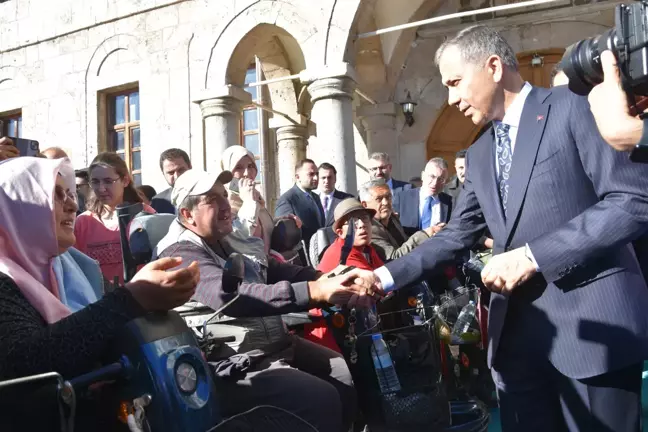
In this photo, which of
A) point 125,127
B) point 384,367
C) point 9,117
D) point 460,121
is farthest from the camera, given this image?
point 9,117

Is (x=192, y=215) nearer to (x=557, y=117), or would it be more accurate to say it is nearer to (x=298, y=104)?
(x=557, y=117)

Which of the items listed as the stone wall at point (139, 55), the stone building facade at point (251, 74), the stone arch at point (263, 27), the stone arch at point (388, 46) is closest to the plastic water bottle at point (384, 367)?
the stone building facade at point (251, 74)

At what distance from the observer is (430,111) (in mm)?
10797

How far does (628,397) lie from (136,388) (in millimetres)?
1591

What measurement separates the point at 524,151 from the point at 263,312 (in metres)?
1.23

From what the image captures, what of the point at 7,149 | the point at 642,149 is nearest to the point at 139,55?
the point at 7,149

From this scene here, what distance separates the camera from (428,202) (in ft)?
21.7

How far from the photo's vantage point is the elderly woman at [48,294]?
171 centimetres

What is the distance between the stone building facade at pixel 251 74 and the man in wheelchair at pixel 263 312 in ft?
18.5

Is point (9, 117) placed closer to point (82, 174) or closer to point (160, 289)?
point (82, 174)

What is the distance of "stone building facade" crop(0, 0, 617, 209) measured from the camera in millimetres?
9336

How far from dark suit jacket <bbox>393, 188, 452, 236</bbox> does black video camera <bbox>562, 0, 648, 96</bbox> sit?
15.6ft

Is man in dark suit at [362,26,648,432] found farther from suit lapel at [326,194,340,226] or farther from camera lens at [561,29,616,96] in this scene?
suit lapel at [326,194,340,226]

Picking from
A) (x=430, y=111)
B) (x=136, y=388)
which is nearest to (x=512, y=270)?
(x=136, y=388)
